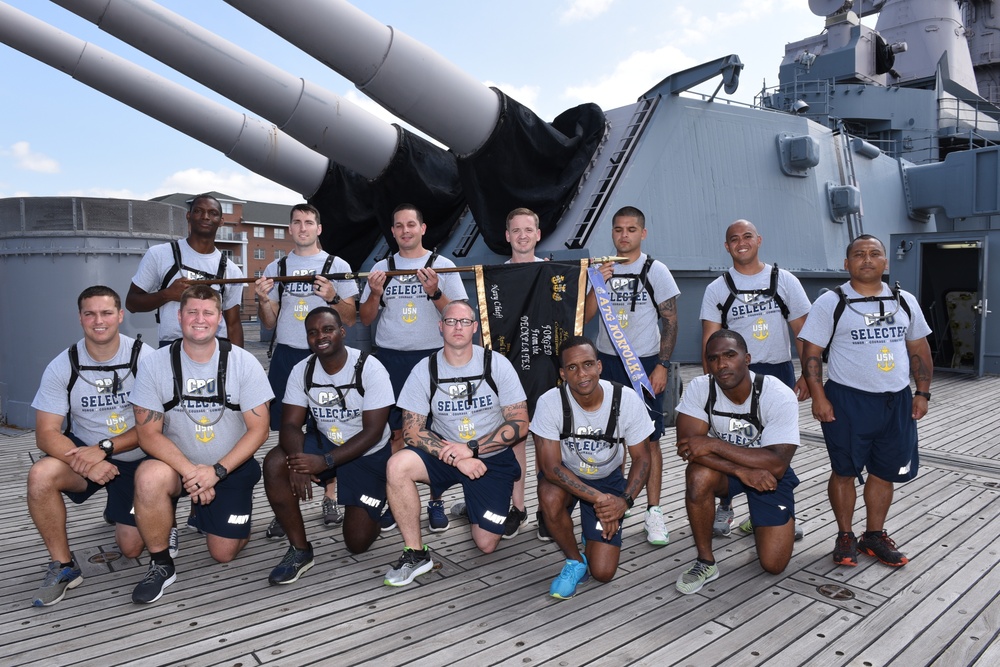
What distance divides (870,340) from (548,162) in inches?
185

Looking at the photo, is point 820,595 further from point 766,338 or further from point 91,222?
point 91,222

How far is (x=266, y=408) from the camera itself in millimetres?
3449

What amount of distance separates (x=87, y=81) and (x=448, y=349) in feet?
20.2

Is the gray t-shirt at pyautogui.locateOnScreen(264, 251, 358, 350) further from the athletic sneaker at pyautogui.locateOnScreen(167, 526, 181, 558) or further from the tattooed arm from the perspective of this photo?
the tattooed arm

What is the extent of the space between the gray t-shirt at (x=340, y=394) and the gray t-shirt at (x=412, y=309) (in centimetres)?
73

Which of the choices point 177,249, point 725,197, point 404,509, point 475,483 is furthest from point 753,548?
point 725,197

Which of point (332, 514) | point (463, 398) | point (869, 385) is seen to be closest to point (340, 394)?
point (463, 398)

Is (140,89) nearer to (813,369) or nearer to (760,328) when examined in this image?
(760,328)

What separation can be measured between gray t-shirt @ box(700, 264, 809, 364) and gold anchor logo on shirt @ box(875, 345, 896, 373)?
0.48 m

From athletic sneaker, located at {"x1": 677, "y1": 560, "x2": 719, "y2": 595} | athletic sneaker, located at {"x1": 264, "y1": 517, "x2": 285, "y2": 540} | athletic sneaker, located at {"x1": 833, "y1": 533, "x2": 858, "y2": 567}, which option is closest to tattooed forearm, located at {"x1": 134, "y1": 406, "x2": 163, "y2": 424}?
athletic sneaker, located at {"x1": 264, "y1": 517, "x2": 285, "y2": 540}

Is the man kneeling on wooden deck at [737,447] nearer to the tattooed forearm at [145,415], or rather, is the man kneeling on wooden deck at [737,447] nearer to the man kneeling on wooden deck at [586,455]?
the man kneeling on wooden deck at [586,455]

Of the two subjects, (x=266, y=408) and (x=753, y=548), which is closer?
(x=266, y=408)

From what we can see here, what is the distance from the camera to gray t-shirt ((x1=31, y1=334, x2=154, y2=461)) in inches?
132

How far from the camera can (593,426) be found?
3.23m
